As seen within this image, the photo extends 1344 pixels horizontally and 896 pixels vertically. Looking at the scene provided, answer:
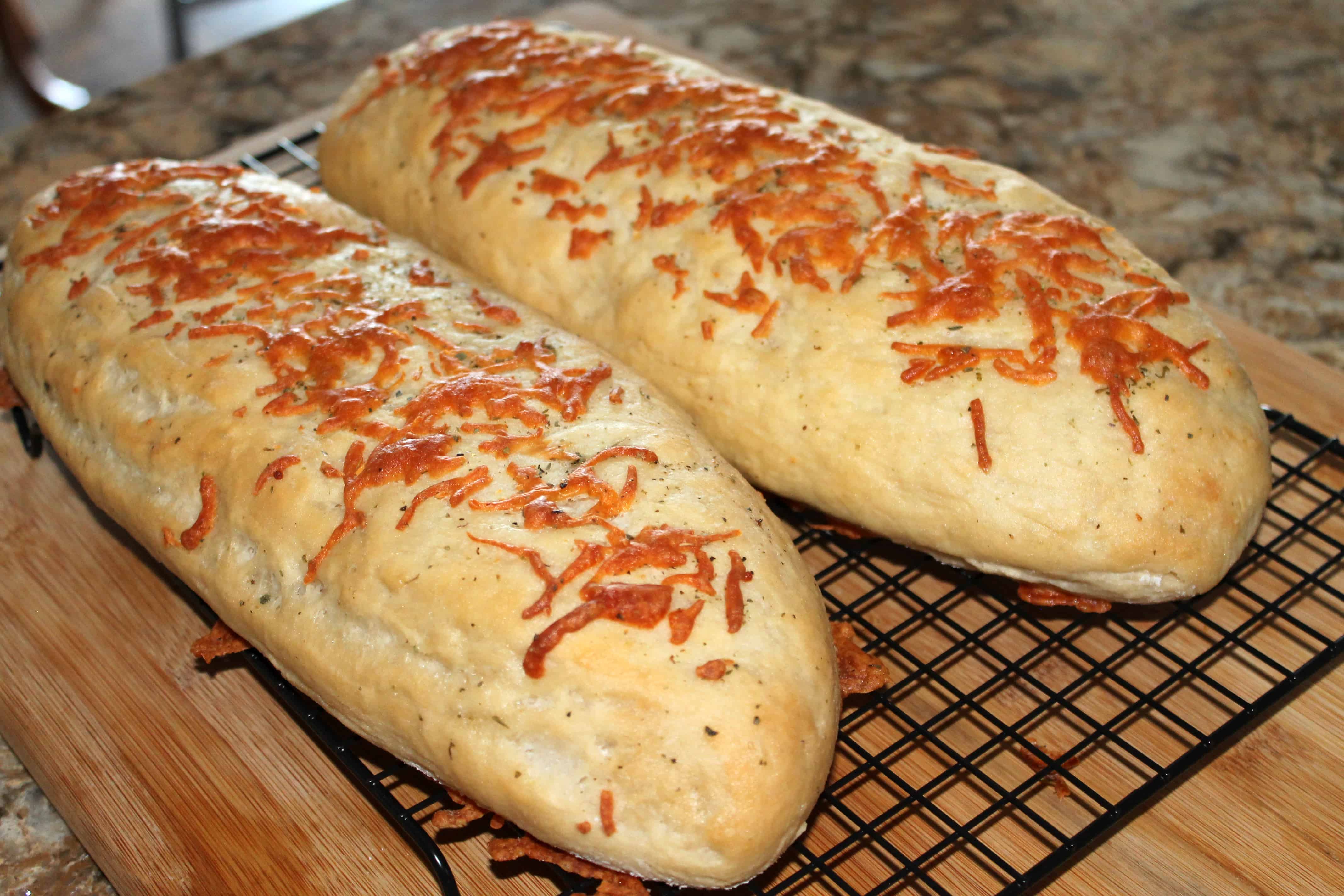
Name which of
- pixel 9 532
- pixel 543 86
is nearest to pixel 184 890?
pixel 9 532

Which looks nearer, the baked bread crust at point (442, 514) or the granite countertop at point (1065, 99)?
the baked bread crust at point (442, 514)

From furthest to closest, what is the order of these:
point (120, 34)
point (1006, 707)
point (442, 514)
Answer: point (120, 34)
point (1006, 707)
point (442, 514)

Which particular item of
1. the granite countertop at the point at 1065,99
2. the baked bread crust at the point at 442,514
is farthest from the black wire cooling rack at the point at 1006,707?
the granite countertop at the point at 1065,99

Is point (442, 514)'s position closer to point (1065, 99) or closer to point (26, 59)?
point (1065, 99)

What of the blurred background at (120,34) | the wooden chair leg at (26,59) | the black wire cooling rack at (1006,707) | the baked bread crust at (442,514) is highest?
the baked bread crust at (442,514)

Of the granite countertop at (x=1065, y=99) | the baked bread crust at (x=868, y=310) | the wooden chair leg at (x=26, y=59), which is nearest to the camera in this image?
the baked bread crust at (x=868, y=310)

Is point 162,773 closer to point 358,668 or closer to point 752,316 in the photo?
point 358,668

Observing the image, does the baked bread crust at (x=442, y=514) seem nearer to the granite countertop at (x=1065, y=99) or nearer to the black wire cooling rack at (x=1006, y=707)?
the black wire cooling rack at (x=1006, y=707)

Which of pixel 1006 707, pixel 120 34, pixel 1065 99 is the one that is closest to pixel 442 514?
pixel 1006 707
